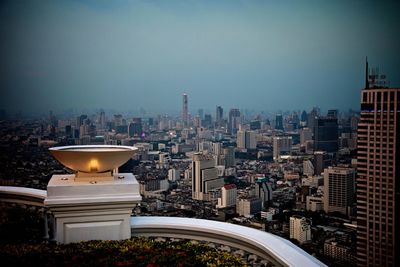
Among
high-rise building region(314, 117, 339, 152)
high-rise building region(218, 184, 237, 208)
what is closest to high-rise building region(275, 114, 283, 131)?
high-rise building region(314, 117, 339, 152)

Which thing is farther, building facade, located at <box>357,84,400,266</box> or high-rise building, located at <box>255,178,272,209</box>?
high-rise building, located at <box>255,178,272,209</box>

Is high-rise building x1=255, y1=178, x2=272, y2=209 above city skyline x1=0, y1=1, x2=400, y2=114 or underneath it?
underneath

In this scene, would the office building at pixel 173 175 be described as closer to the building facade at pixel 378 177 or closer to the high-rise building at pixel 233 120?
the high-rise building at pixel 233 120

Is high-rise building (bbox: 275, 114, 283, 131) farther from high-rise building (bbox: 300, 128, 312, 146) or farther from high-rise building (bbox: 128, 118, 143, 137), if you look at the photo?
high-rise building (bbox: 128, 118, 143, 137)

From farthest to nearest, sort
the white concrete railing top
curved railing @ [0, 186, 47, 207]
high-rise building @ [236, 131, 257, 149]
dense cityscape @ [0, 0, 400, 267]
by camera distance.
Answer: high-rise building @ [236, 131, 257, 149], curved railing @ [0, 186, 47, 207], dense cityscape @ [0, 0, 400, 267], the white concrete railing top

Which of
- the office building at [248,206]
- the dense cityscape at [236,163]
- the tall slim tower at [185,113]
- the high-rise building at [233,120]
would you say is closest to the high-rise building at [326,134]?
the dense cityscape at [236,163]

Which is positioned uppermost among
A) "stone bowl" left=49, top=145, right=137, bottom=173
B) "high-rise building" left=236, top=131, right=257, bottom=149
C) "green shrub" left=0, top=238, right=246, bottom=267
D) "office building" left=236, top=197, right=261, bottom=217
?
"stone bowl" left=49, top=145, right=137, bottom=173

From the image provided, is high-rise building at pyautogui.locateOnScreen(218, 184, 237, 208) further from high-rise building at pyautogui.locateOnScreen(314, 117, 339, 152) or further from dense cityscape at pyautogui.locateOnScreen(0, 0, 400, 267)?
high-rise building at pyautogui.locateOnScreen(314, 117, 339, 152)

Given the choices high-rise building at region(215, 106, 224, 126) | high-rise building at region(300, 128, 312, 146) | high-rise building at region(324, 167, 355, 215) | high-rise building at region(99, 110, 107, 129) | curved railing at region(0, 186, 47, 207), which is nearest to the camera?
curved railing at region(0, 186, 47, 207)
